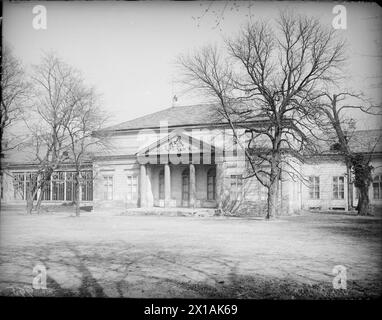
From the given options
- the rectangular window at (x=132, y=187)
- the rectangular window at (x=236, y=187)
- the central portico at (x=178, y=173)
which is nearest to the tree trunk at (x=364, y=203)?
the rectangular window at (x=236, y=187)

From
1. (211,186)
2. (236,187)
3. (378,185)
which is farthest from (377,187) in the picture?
(211,186)

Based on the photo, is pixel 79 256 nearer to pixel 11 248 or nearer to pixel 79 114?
pixel 11 248

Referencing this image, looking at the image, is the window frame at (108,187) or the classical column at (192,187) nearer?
the classical column at (192,187)

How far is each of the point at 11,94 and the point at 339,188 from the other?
72.3 ft

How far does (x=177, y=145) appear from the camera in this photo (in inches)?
979

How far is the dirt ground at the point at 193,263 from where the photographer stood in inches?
249

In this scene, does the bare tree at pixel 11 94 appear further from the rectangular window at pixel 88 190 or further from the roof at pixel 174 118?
the roof at pixel 174 118

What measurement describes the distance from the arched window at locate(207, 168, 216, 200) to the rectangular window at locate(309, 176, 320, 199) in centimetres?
688

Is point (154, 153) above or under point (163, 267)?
above

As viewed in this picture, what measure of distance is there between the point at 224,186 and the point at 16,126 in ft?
51.5

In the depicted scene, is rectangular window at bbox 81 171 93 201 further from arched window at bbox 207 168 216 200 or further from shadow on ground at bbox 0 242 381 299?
shadow on ground at bbox 0 242 381 299

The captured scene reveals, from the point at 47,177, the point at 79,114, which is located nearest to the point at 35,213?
the point at 47,177

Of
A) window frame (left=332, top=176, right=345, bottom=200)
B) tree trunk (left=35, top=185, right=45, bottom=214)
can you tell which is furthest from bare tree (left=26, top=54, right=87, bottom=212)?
window frame (left=332, top=176, right=345, bottom=200)
